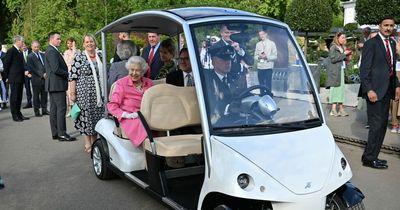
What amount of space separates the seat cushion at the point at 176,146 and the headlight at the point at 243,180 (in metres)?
1.14

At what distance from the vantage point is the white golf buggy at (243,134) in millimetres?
3434

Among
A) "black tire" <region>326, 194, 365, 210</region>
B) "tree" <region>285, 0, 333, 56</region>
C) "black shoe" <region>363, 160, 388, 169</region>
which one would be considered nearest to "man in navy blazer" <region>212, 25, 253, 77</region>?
"black tire" <region>326, 194, 365, 210</region>

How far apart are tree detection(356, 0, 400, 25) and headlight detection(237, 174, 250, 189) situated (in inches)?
385

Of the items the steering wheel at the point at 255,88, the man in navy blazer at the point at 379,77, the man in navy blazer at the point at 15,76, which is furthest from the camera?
the man in navy blazer at the point at 15,76

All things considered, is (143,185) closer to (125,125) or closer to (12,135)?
(125,125)

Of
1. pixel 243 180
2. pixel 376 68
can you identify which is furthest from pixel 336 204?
pixel 376 68

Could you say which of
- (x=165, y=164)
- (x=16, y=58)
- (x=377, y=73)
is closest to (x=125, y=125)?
(x=165, y=164)

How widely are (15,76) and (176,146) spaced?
8.17 m

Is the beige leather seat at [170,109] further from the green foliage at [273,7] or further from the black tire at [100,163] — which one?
the green foliage at [273,7]

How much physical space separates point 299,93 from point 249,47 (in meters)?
0.60

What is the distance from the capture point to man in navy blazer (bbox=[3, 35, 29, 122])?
11.2m

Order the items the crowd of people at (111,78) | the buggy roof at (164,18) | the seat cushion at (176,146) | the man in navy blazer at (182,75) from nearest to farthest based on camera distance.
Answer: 1. the buggy roof at (164,18)
2. the seat cushion at (176,146)
3. the crowd of people at (111,78)
4. the man in navy blazer at (182,75)

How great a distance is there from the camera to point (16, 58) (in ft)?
37.7

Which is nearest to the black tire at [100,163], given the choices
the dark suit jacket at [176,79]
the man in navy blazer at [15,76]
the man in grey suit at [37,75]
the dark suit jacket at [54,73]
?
the dark suit jacket at [176,79]
